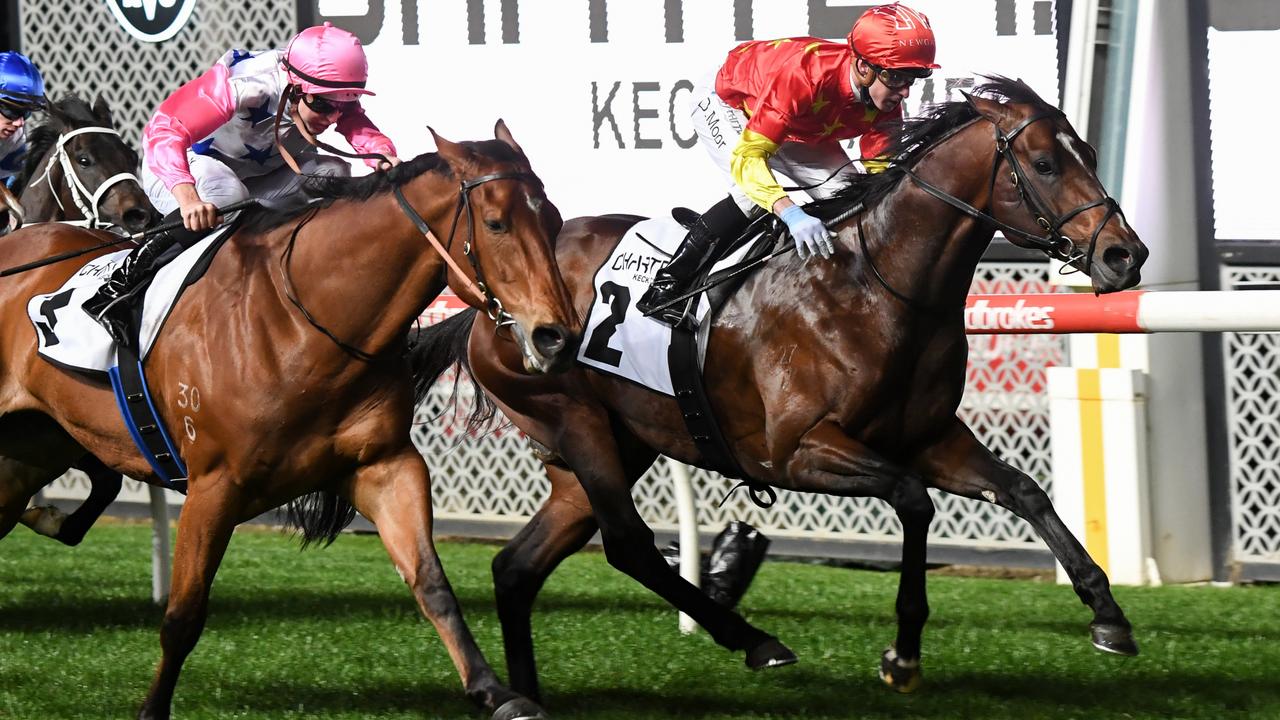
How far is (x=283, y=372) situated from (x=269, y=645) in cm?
174

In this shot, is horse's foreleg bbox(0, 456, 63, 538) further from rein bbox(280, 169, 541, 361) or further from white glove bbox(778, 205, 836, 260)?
white glove bbox(778, 205, 836, 260)

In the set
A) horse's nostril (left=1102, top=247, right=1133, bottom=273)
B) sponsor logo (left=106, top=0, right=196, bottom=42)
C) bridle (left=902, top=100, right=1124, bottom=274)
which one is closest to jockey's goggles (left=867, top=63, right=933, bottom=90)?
bridle (left=902, top=100, right=1124, bottom=274)

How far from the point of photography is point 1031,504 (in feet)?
14.4

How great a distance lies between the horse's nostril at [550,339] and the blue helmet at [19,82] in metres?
3.43

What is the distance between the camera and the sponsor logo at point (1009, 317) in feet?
18.3

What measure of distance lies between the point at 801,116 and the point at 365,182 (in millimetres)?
1232

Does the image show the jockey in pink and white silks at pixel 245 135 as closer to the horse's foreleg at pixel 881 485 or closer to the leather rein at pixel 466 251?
the leather rein at pixel 466 251

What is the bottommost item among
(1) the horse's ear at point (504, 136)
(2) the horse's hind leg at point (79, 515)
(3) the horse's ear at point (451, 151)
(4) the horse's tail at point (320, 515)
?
(2) the horse's hind leg at point (79, 515)

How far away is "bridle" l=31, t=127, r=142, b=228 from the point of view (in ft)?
20.8

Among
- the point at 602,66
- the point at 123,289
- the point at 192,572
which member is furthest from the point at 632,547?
the point at 602,66

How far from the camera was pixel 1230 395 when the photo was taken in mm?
6801

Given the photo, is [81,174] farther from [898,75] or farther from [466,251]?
[898,75]

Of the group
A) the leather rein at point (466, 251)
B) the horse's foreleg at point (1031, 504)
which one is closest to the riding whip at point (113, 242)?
the leather rein at point (466, 251)

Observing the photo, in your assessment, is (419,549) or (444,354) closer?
(419,549)
